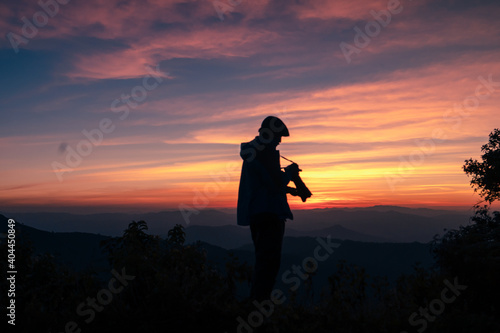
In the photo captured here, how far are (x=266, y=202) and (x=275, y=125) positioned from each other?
1.18 m

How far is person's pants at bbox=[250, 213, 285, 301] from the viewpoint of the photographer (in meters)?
5.73

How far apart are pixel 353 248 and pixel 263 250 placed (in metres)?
111

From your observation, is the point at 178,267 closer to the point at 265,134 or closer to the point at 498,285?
the point at 265,134

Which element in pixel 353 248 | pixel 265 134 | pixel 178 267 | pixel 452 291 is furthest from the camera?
pixel 353 248

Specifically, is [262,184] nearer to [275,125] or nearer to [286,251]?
[275,125]

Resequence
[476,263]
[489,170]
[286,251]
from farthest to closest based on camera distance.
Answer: [286,251]
[489,170]
[476,263]

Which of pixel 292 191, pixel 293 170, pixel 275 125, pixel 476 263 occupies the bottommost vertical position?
pixel 476 263

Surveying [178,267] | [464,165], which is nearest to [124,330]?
[178,267]

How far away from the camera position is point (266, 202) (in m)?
5.68

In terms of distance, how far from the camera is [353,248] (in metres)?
111

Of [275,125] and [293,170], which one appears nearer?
[293,170]

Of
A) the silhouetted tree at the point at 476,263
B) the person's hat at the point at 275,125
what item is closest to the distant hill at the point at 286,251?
the silhouetted tree at the point at 476,263

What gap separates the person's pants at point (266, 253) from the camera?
226 inches

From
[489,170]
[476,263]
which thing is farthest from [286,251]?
[476,263]
